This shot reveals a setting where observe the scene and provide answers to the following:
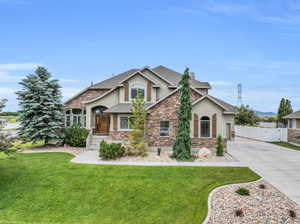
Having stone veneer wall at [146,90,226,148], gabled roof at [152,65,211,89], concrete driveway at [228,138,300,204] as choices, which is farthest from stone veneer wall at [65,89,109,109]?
concrete driveway at [228,138,300,204]

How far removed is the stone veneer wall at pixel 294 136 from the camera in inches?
812

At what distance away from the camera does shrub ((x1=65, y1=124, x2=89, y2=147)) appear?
56.8ft

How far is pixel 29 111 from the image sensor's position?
16.3m

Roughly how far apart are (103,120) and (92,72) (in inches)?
458

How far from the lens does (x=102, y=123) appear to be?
64.4ft

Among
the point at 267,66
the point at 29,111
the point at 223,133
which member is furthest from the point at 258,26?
the point at 29,111

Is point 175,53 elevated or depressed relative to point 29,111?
elevated

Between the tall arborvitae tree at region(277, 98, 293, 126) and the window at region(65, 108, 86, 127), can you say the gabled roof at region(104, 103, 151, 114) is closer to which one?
the window at region(65, 108, 86, 127)

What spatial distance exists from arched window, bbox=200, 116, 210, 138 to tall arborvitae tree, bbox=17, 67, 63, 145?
43.5 feet

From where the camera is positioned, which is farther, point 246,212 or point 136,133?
point 136,133

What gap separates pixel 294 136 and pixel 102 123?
2259 centimetres

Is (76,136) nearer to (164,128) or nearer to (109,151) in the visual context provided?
(109,151)

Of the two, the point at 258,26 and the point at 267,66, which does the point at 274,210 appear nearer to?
the point at 258,26

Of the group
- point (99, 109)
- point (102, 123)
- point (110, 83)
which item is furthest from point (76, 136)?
point (110, 83)
